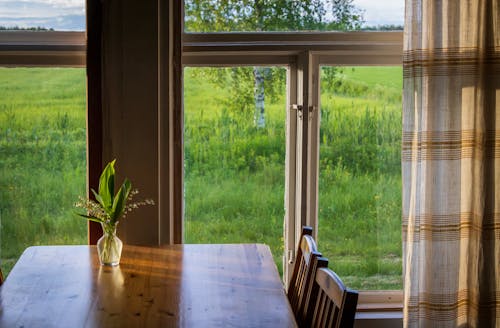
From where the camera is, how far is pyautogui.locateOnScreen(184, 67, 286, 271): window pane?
330 cm

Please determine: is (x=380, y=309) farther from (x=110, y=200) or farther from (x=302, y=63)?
(x=110, y=200)

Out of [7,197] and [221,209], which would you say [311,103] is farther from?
[7,197]

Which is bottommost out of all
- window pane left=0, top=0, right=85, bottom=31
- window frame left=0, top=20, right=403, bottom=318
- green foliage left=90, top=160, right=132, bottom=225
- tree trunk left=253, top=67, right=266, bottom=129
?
green foliage left=90, top=160, right=132, bottom=225

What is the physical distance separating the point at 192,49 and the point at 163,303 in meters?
1.31

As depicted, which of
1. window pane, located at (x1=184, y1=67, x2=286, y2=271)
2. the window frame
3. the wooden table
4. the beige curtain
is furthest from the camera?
window pane, located at (x1=184, y1=67, x2=286, y2=271)

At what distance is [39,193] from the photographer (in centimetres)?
328

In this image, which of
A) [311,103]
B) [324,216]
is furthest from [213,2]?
[324,216]

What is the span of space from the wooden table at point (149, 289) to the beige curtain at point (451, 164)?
0.70 m

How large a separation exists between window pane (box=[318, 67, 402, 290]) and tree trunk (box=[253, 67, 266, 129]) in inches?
10.5

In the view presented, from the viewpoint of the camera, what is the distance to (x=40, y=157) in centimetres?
326

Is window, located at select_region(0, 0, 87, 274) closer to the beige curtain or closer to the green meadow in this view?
the green meadow

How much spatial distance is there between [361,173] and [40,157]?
141 cm

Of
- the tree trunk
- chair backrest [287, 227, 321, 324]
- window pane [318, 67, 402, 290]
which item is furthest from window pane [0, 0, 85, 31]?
chair backrest [287, 227, 321, 324]

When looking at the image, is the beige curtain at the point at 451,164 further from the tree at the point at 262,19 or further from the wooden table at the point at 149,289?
the wooden table at the point at 149,289
